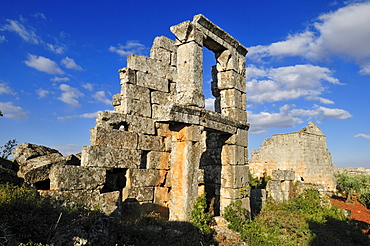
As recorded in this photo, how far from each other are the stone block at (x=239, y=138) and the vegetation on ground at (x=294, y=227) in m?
1.85

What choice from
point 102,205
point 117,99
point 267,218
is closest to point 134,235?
point 102,205

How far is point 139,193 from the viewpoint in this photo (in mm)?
8172

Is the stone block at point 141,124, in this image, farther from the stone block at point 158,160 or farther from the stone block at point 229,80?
the stone block at point 229,80

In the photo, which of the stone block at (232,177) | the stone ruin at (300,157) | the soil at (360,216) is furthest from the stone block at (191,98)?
the stone ruin at (300,157)

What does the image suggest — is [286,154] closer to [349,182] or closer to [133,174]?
[349,182]

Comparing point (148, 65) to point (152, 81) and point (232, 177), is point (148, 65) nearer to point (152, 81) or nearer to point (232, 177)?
point (152, 81)

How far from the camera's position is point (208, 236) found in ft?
21.4

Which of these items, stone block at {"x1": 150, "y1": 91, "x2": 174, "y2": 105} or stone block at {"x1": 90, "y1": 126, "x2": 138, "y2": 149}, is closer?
stone block at {"x1": 90, "y1": 126, "x2": 138, "y2": 149}

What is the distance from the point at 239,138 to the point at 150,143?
9.54ft

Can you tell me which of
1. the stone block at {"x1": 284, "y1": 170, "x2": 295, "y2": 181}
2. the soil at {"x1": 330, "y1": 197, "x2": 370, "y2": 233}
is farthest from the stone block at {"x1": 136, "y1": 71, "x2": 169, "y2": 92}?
the soil at {"x1": 330, "y1": 197, "x2": 370, "y2": 233}

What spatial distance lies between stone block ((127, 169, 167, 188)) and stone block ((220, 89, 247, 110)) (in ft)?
10.2

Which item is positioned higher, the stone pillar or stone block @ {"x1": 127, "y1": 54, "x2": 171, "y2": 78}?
stone block @ {"x1": 127, "y1": 54, "x2": 171, "y2": 78}

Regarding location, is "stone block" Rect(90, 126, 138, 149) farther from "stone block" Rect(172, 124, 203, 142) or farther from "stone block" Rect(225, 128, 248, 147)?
"stone block" Rect(225, 128, 248, 147)

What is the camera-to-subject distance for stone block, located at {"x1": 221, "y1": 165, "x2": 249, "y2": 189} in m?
8.43
